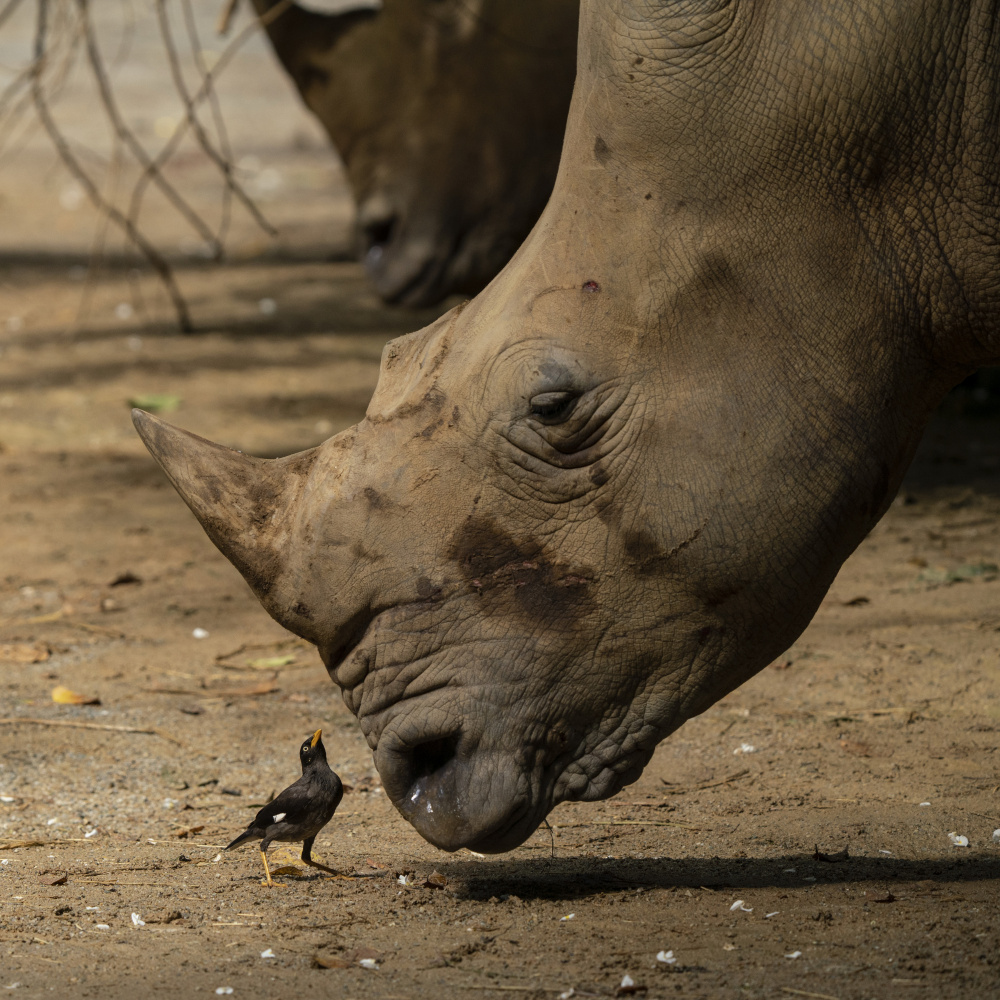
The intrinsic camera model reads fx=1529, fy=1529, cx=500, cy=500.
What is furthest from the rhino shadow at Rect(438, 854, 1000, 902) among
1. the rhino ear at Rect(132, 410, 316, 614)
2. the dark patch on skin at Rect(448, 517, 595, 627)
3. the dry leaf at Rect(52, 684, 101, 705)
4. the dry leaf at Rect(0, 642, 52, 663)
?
the dry leaf at Rect(0, 642, 52, 663)

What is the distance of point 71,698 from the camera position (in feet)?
15.8

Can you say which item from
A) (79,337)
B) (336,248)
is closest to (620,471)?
(79,337)

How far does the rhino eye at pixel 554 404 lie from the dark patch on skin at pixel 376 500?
34cm

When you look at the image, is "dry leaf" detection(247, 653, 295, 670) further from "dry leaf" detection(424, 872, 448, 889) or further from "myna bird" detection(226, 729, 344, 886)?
"dry leaf" detection(424, 872, 448, 889)

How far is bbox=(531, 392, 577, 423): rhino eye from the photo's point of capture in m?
2.86

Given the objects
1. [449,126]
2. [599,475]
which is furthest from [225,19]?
[599,475]

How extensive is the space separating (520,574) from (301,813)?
88 centimetres

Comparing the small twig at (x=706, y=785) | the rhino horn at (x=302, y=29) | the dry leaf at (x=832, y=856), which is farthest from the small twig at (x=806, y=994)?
the rhino horn at (x=302, y=29)

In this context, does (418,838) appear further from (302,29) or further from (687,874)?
(302,29)

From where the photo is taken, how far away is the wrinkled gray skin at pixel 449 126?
694cm

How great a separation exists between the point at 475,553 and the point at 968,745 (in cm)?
206

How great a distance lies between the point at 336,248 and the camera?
13.2 metres

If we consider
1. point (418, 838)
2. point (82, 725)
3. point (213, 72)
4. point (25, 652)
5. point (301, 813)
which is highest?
point (213, 72)

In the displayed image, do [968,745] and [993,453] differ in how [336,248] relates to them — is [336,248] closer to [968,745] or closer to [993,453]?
[993,453]
